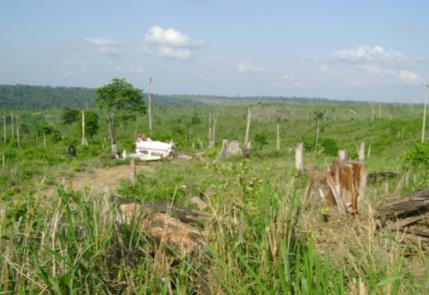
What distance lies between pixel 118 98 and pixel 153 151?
712 centimetres

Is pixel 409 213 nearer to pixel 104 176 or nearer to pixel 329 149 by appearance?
pixel 104 176

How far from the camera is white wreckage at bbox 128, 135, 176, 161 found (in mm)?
21953

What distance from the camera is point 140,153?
22625 mm

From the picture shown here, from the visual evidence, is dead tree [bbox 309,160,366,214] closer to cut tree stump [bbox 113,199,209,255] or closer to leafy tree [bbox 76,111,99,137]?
cut tree stump [bbox 113,199,209,255]

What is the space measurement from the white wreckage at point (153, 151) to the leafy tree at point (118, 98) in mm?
5698

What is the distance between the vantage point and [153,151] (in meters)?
22.2

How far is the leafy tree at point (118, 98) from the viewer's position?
2798cm

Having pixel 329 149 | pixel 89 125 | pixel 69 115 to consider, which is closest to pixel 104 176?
pixel 329 149

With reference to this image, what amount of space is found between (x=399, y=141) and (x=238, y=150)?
694 inches

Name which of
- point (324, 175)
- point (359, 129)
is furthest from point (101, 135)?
point (324, 175)

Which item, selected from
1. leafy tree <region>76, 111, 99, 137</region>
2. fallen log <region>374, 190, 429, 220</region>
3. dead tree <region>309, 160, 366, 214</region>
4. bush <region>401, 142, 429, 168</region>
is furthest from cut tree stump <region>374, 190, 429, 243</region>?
leafy tree <region>76, 111, 99, 137</region>

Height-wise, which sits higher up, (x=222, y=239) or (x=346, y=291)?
(x=222, y=239)

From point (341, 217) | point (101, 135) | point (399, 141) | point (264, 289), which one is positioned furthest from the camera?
point (101, 135)

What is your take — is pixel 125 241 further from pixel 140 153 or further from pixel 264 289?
pixel 140 153
